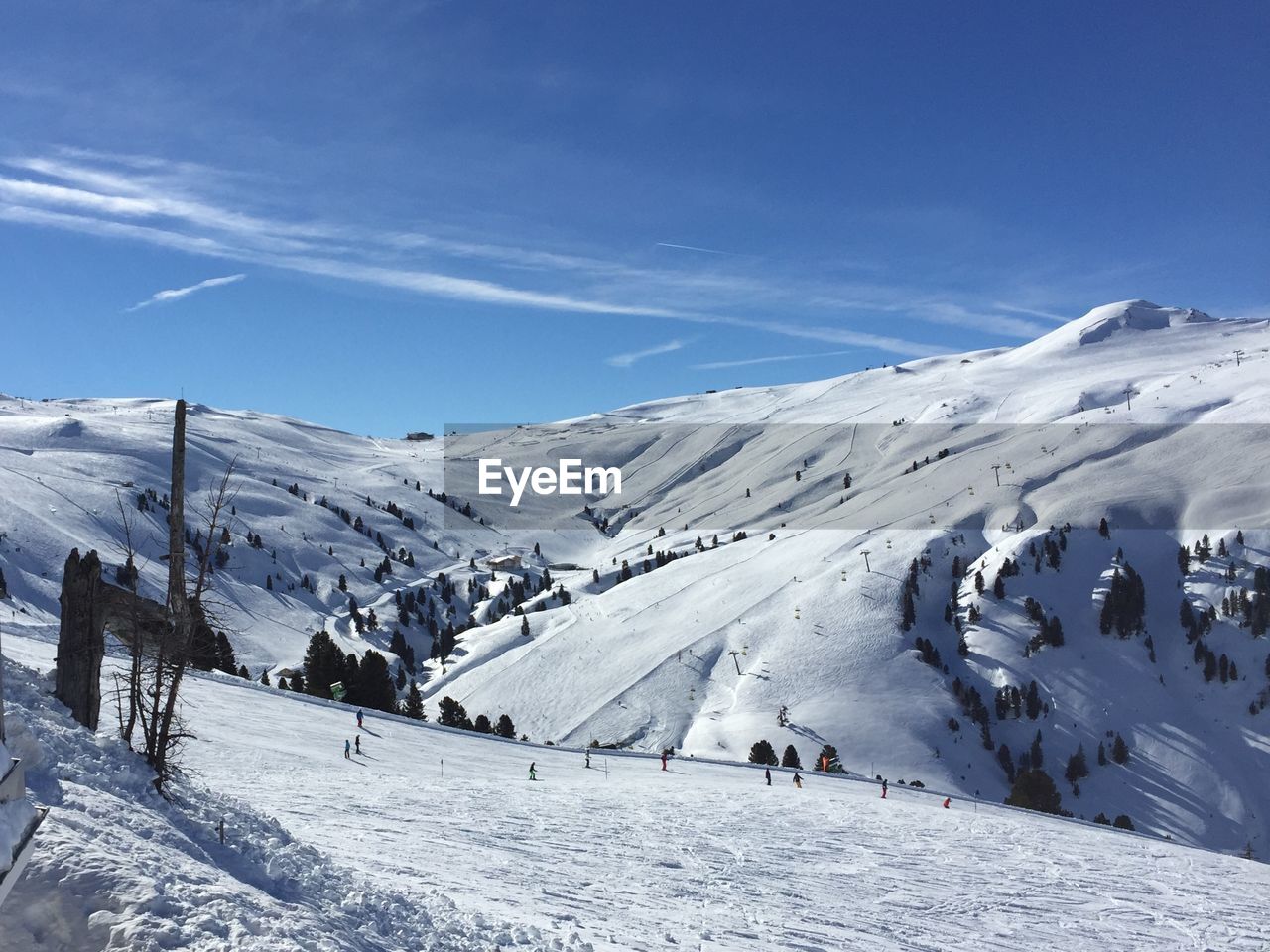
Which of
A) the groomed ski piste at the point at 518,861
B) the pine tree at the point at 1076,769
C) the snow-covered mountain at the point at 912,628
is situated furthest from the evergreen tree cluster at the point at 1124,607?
the groomed ski piste at the point at 518,861

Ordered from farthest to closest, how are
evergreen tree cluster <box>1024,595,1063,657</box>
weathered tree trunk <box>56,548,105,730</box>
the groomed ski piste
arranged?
evergreen tree cluster <box>1024,595,1063,657</box>
weathered tree trunk <box>56,548,105,730</box>
the groomed ski piste

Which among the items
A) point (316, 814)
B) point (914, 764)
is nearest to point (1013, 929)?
point (316, 814)

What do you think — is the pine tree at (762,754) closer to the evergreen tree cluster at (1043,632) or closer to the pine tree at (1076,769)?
the pine tree at (1076,769)

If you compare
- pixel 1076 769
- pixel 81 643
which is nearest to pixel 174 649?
pixel 81 643

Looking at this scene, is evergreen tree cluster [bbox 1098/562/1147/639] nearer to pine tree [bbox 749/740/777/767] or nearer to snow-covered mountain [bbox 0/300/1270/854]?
snow-covered mountain [bbox 0/300/1270/854]

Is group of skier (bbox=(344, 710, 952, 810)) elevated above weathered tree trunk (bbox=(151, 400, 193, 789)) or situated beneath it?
situated beneath

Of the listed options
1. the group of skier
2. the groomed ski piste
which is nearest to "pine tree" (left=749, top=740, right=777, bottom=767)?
the group of skier

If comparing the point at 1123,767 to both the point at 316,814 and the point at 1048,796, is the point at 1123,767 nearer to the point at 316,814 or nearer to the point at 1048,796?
the point at 1048,796
